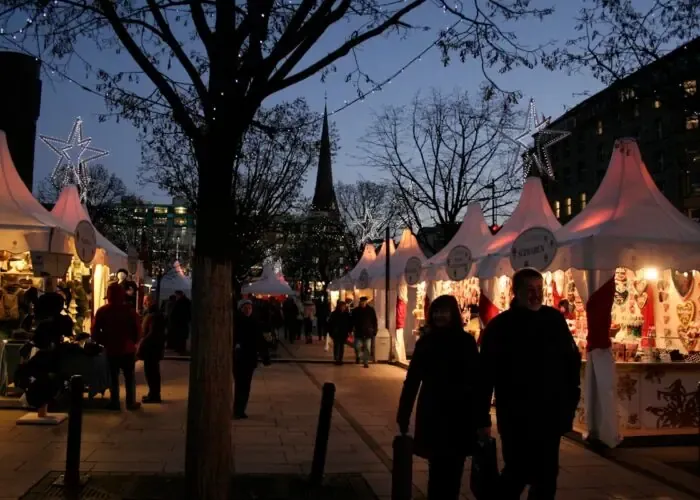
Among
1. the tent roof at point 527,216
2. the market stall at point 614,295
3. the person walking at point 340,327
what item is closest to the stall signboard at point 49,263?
the tent roof at point 527,216

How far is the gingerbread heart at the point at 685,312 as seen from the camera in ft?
37.3

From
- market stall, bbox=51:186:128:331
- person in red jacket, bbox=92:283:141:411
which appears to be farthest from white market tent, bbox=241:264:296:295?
person in red jacket, bbox=92:283:141:411

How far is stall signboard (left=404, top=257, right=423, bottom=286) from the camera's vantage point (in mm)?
17875

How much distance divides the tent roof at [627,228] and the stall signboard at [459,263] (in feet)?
11.3

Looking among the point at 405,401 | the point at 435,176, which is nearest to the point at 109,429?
the point at 405,401

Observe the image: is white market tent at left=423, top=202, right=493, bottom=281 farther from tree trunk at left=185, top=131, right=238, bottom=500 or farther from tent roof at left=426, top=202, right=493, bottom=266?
tree trunk at left=185, top=131, right=238, bottom=500

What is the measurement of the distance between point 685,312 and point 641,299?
0.68 metres

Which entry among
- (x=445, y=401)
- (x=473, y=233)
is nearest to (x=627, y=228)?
(x=445, y=401)

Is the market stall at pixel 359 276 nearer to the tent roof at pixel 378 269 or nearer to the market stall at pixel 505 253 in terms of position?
the tent roof at pixel 378 269

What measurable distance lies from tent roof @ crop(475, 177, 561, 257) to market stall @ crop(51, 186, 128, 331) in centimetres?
828

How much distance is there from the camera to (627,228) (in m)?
9.70

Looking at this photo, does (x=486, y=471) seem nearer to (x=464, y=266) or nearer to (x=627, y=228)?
(x=627, y=228)

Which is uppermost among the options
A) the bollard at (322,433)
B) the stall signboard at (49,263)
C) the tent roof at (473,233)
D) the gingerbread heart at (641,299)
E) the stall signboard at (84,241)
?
the tent roof at (473,233)

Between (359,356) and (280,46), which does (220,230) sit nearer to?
(280,46)
